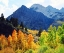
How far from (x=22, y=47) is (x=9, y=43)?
48.3 feet

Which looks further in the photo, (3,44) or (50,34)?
(3,44)

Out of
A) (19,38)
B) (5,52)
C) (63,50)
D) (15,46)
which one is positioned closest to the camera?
(63,50)

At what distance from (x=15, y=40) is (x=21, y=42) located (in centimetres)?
477

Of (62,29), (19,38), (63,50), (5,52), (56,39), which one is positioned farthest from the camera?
(19,38)

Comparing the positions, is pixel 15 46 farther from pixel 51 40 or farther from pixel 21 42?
pixel 51 40

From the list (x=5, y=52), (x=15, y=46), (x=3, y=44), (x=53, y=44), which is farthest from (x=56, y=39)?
(x=3, y=44)

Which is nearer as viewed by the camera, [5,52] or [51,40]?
[51,40]

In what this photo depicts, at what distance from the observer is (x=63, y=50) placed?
89750 mm

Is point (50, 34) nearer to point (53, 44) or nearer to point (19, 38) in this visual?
point (53, 44)

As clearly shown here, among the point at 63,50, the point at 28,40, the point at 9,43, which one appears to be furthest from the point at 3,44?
the point at 63,50

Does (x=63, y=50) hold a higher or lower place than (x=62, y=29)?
lower

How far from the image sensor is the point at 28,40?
195 metres

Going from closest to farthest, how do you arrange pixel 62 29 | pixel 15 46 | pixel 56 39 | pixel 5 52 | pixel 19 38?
pixel 62 29, pixel 56 39, pixel 5 52, pixel 15 46, pixel 19 38

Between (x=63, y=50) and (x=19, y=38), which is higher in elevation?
(x=19, y=38)
